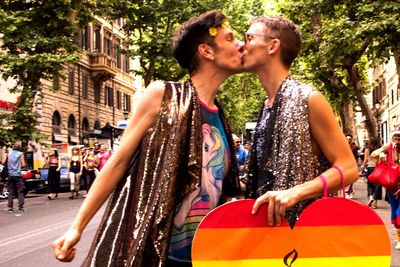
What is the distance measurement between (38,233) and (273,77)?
A: 9862 mm

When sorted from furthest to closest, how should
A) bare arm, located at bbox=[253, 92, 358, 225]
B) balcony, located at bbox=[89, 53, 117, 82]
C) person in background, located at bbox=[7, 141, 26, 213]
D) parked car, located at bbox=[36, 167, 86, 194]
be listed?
balcony, located at bbox=[89, 53, 117, 82]
parked car, located at bbox=[36, 167, 86, 194]
person in background, located at bbox=[7, 141, 26, 213]
bare arm, located at bbox=[253, 92, 358, 225]

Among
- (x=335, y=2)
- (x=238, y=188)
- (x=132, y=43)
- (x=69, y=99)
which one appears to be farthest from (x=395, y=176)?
(x=69, y=99)

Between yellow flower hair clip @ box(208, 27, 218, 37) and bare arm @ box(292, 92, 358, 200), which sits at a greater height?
yellow flower hair clip @ box(208, 27, 218, 37)

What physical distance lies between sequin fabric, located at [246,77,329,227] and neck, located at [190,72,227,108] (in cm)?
26

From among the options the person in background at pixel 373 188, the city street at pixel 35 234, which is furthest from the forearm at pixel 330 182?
the person in background at pixel 373 188

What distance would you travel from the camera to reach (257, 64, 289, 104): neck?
101 inches

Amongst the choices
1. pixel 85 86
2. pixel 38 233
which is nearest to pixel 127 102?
pixel 85 86

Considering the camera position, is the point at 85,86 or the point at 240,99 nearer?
the point at 85,86

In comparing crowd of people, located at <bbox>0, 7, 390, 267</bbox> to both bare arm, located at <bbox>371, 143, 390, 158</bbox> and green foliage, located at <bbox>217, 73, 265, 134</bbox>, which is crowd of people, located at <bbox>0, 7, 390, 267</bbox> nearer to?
bare arm, located at <bbox>371, 143, 390, 158</bbox>

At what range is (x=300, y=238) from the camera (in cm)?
193

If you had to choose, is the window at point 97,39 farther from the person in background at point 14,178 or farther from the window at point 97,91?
the person in background at point 14,178

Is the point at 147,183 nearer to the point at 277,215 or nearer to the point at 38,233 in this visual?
the point at 277,215

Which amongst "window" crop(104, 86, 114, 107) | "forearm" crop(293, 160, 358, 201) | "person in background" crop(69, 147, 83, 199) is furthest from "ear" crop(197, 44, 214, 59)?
"window" crop(104, 86, 114, 107)

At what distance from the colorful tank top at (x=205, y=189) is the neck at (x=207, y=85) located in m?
0.04
